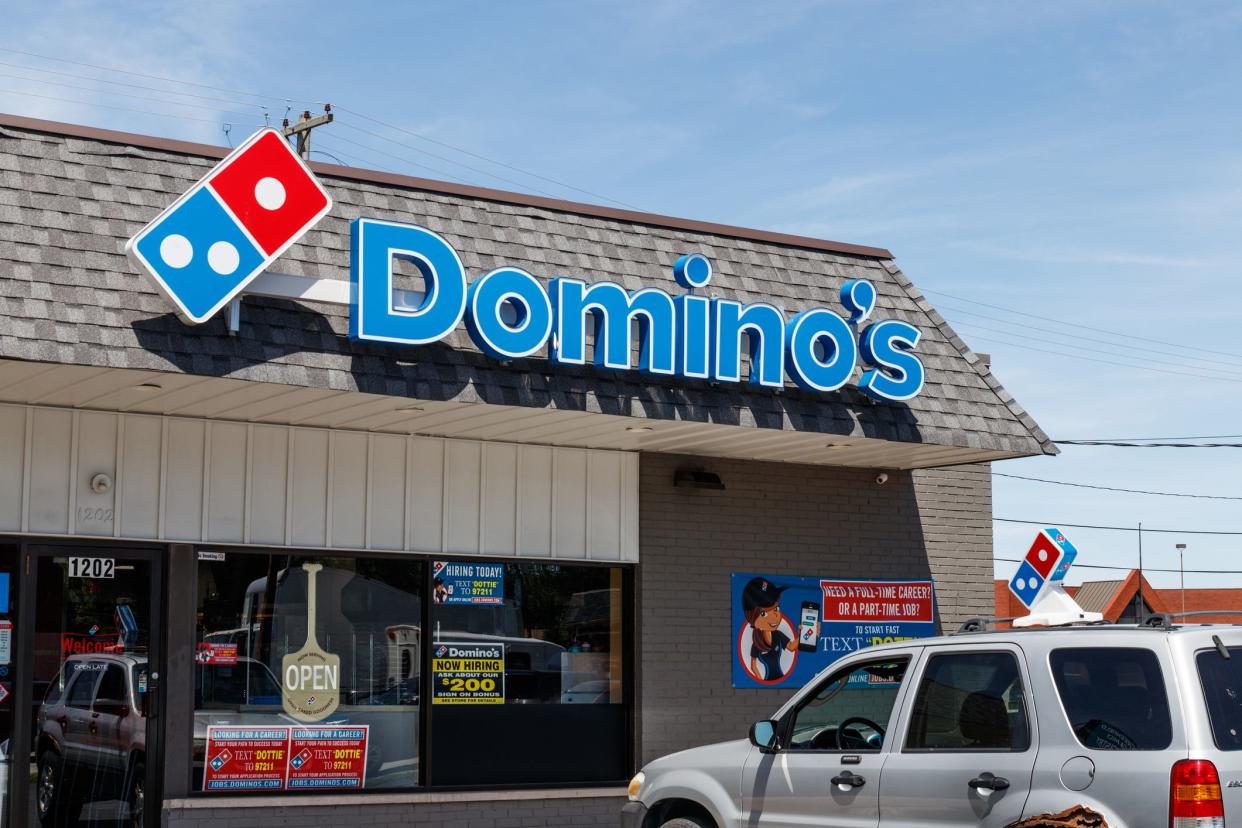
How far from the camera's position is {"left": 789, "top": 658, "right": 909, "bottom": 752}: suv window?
8.22 m

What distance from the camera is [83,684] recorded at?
1116 cm

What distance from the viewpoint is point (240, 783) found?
1166cm

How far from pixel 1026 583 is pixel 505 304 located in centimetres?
783

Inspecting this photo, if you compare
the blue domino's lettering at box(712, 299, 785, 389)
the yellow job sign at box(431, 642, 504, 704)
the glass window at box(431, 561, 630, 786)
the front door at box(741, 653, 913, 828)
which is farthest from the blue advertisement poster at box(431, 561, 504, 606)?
the front door at box(741, 653, 913, 828)

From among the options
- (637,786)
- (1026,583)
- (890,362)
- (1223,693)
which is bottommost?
(637,786)

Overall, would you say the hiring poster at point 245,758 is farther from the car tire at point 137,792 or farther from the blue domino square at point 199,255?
the blue domino square at point 199,255

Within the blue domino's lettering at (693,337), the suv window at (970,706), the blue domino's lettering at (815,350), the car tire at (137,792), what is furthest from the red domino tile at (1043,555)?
the car tire at (137,792)

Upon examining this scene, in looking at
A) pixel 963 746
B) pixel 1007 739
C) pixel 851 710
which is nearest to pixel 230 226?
pixel 851 710

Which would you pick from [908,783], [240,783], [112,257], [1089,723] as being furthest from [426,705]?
[1089,723]

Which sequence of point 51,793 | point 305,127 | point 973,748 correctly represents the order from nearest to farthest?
point 973,748
point 51,793
point 305,127

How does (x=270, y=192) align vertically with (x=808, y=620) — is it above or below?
above

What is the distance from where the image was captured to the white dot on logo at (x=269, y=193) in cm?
1023

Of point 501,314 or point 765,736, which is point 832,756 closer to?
point 765,736

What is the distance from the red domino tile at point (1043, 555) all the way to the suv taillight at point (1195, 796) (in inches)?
374
